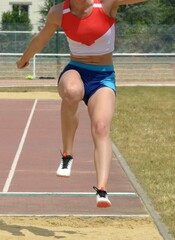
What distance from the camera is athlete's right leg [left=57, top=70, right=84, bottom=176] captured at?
27.7 feet

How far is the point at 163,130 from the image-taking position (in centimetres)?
1892

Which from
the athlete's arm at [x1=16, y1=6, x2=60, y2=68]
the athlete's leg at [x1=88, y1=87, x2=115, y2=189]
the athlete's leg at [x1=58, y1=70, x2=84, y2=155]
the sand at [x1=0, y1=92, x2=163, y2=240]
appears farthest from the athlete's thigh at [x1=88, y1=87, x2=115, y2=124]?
the sand at [x1=0, y1=92, x2=163, y2=240]

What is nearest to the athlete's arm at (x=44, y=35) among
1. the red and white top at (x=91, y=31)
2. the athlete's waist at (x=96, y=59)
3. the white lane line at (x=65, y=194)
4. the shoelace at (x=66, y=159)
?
the red and white top at (x=91, y=31)

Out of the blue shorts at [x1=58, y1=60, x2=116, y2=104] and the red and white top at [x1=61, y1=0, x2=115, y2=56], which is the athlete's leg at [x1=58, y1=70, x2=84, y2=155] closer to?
the blue shorts at [x1=58, y1=60, x2=116, y2=104]

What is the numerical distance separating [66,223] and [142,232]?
890mm

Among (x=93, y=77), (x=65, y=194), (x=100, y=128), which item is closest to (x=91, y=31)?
(x=93, y=77)

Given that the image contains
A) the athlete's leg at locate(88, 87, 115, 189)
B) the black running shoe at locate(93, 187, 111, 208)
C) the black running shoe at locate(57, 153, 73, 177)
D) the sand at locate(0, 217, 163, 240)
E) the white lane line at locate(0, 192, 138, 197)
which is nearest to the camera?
the black running shoe at locate(93, 187, 111, 208)

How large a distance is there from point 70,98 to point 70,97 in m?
0.01

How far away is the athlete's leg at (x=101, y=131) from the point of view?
831cm

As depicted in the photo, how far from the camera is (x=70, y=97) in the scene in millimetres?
8477

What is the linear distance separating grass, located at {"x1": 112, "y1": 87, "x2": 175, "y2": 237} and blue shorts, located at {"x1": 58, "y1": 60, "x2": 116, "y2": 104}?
165 cm

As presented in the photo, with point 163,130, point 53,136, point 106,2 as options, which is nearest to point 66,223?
point 106,2

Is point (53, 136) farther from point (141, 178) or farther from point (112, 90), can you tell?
point (112, 90)

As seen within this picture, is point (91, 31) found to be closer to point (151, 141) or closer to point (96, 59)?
point (96, 59)
